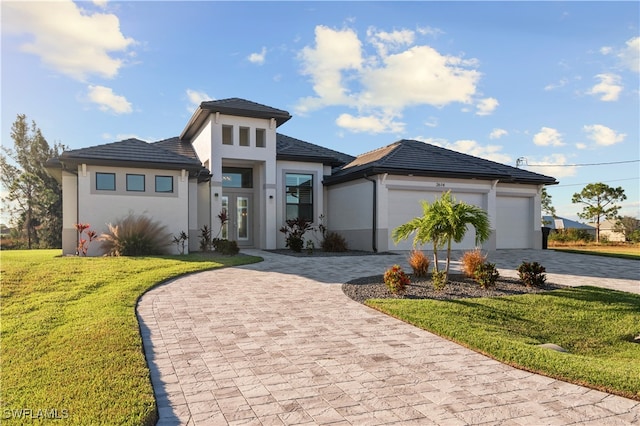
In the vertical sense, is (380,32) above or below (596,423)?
above

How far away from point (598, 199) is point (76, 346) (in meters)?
40.7

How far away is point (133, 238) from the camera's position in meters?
13.9

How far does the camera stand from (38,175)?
30.0 m

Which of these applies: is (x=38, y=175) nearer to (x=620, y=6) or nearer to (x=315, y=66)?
(x=315, y=66)

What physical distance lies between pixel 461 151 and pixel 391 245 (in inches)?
313

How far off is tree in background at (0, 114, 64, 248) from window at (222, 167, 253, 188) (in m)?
17.0

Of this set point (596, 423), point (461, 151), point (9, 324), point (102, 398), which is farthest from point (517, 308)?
point (461, 151)

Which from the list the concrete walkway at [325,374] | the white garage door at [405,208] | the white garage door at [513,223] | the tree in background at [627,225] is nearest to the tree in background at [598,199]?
the tree in background at [627,225]

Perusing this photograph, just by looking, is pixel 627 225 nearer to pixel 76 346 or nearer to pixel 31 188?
pixel 76 346

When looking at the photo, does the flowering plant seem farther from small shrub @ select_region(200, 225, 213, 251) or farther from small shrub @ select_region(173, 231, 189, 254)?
small shrub @ select_region(200, 225, 213, 251)

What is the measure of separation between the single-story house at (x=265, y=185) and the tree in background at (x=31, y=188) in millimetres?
14408

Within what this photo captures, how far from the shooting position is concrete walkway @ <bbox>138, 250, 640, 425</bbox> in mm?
3271

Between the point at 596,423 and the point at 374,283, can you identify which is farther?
the point at 374,283

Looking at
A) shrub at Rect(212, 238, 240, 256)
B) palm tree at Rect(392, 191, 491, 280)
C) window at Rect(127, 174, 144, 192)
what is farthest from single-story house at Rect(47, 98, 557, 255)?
palm tree at Rect(392, 191, 491, 280)
